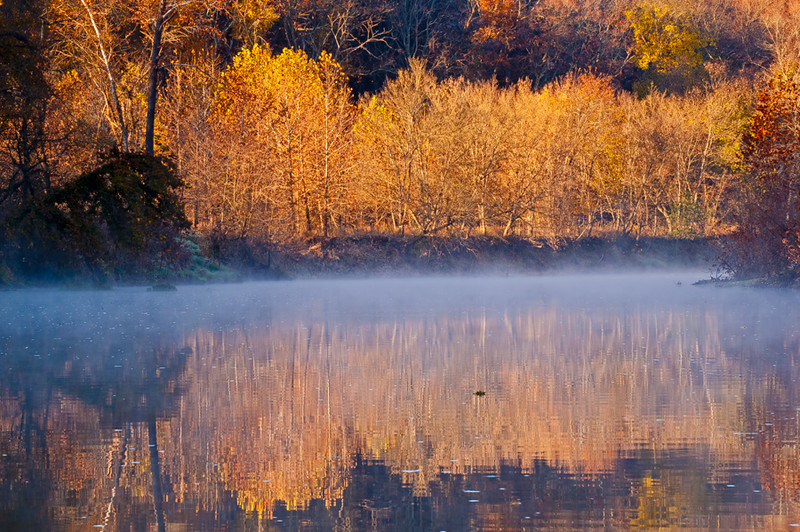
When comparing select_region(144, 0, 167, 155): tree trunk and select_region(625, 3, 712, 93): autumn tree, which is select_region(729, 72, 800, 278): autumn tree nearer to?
select_region(144, 0, 167, 155): tree trunk

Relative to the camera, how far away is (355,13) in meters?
54.9

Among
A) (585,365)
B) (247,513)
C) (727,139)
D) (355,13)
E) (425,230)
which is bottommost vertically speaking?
(247,513)

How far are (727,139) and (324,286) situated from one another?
80.2ft

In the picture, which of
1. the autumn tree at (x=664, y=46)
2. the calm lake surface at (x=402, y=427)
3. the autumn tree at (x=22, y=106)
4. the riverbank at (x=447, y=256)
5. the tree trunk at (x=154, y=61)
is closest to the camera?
the calm lake surface at (x=402, y=427)

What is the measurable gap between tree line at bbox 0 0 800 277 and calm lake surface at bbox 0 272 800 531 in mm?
11603

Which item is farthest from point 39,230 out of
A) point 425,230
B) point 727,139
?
point 727,139

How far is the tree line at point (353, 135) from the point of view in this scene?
3069cm

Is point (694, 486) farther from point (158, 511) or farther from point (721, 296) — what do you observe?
point (721, 296)

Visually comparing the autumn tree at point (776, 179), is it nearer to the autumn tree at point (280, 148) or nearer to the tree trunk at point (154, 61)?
the autumn tree at point (280, 148)

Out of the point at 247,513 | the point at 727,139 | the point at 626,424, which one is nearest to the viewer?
the point at 247,513

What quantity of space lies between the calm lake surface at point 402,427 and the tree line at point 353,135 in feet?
38.1

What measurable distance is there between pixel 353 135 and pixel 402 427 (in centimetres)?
3633

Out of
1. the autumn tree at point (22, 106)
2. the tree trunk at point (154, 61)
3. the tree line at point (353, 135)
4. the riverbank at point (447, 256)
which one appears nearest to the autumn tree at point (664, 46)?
the tree line at point (353, 135)

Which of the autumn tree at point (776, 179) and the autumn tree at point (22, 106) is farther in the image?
the autumn tree at point (776, 179)
